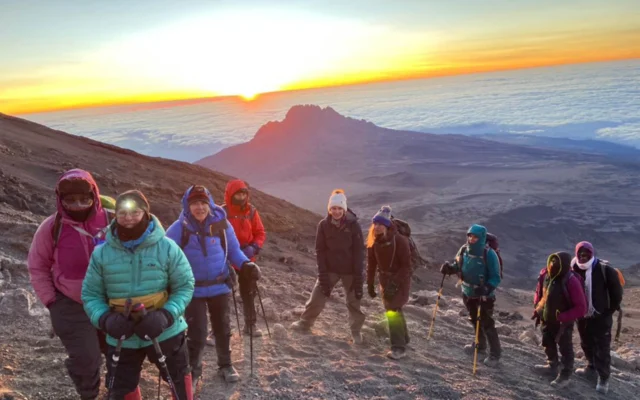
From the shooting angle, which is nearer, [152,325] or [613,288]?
[152,325]

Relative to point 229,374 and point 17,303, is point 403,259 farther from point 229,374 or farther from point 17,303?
point 17,303

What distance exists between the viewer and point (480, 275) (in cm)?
586

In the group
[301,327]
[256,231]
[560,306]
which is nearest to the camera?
[560,306]

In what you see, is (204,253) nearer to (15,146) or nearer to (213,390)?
(213,390)

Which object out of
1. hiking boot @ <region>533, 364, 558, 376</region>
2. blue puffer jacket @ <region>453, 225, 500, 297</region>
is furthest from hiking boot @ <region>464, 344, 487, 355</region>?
blue puffer jacket @ <region>453, 225, 500, 297</region>

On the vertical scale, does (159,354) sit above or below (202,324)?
above

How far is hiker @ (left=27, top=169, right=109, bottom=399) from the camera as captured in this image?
127 inches

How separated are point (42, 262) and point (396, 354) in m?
4.25

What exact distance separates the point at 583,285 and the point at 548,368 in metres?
1.39

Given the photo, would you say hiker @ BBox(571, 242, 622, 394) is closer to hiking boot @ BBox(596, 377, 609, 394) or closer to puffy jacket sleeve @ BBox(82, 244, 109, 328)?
hiking boot @ BBox(596, 377, 609, 394)

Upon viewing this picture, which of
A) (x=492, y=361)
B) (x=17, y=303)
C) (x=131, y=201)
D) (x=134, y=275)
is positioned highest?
(x=131, y=201)

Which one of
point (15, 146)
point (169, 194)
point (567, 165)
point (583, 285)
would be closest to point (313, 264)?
point (169, 194)

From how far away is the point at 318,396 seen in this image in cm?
461

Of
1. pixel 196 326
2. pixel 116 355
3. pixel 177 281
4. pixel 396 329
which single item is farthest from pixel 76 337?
pixel 396 329
